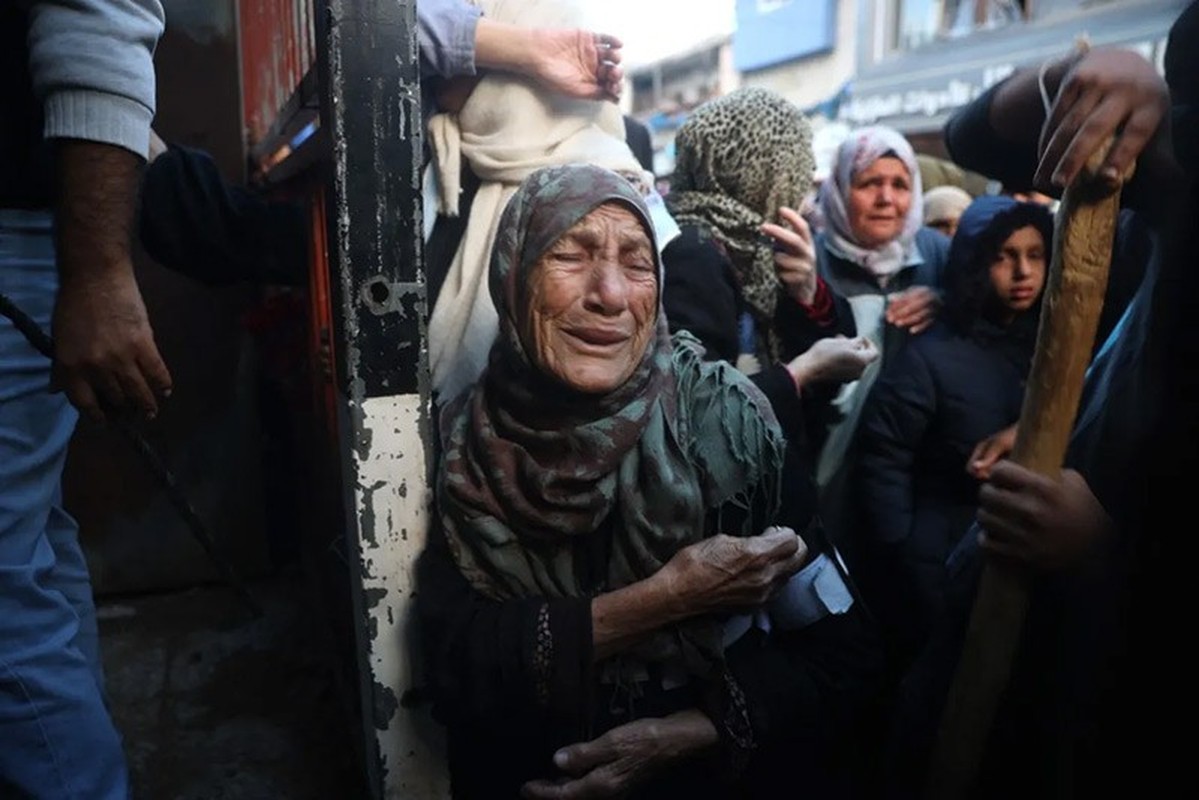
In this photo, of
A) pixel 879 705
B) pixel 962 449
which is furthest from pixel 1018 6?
pixel 879 705

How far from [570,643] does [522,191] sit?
78cm

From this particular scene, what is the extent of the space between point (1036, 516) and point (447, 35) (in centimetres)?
140

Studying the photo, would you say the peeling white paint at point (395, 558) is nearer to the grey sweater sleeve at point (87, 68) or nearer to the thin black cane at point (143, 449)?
the thin black cane at point (143, 449)

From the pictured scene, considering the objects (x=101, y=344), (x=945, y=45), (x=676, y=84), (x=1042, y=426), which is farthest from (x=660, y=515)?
(x=676, y=84)

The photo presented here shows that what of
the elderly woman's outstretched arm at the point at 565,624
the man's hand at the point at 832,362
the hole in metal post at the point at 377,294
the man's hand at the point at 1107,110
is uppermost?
the man's hand at the point at 1107,110

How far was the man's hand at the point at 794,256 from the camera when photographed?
7.81ft

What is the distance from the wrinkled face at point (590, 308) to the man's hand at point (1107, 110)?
66cm

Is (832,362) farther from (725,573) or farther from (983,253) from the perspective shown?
(725,573)

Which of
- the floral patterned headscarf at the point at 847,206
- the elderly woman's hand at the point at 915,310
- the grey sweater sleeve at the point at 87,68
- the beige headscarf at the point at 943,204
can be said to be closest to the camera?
the grey sweater sleeve at the point at 87,68

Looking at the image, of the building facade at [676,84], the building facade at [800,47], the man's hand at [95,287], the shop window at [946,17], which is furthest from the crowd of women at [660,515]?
the building facade at [676,84]

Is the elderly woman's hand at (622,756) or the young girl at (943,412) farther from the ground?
the young girl at (943,412)

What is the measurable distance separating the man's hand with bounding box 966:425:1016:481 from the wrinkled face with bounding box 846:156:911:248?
0.85 metres

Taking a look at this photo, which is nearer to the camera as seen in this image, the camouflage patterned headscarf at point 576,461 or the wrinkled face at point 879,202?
the camouflage patterned headscarf at point 576,461

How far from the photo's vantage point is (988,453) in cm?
225
